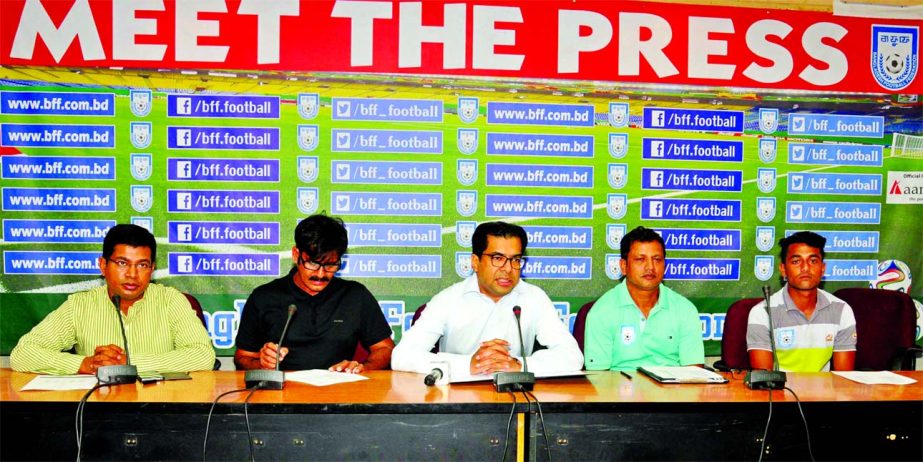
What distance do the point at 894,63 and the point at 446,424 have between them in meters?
3.74

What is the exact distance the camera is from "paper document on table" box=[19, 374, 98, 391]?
7.99ft

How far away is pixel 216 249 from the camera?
4.05 metres

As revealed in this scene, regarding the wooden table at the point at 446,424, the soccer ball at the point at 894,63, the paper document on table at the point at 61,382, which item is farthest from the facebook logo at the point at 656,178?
the paper document on table at the point at 61,382

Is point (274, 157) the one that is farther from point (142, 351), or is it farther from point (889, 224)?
point (889, 224)

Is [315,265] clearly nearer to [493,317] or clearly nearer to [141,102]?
[493,317]

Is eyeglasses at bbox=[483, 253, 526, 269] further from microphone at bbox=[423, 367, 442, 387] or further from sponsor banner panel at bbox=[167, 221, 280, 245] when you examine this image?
sponsor banner panel at bbox=[167, 221, 280, 245]

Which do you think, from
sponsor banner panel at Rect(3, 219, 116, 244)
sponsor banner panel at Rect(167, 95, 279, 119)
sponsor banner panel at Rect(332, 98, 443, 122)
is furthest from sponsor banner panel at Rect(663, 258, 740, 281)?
sponsor banner panel at Rect(3, 219, 116, 244)

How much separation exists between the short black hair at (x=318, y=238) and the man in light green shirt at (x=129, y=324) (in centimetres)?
56

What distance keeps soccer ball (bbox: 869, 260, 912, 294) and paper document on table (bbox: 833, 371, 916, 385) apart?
5.36ft

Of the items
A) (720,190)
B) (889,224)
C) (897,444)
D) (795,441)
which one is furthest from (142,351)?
(889,224)

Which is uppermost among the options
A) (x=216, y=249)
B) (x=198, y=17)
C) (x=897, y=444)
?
(x=198, y=17)

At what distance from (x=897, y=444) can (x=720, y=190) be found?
2.03 metres

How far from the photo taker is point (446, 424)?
2.32 m

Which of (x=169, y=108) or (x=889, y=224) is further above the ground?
(x=169, y=108)
